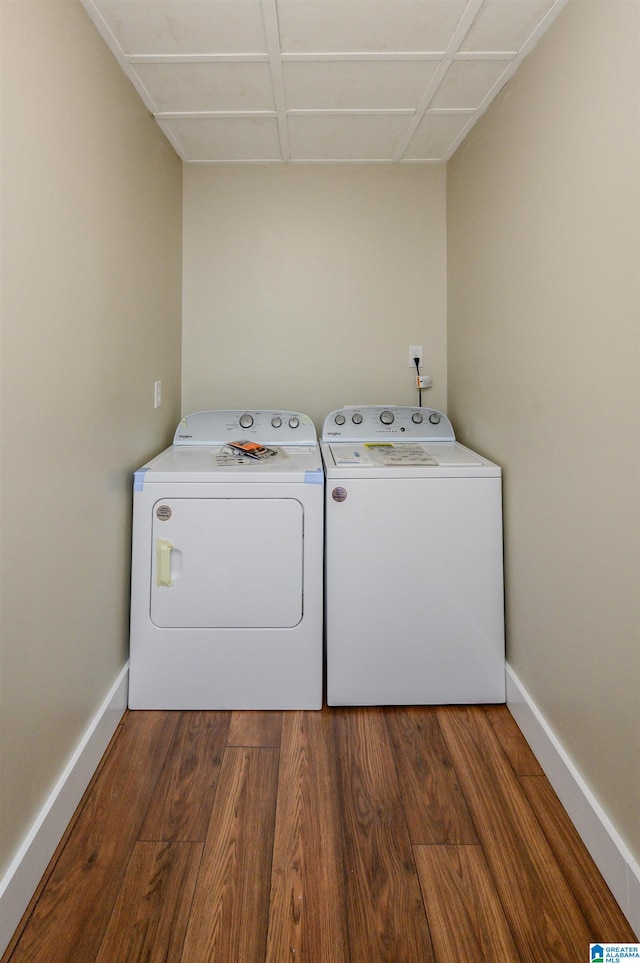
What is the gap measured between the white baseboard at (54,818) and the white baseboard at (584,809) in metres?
1.26

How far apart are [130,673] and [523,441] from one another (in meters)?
1.51

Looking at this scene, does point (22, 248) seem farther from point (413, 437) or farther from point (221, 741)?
point (413, 437)

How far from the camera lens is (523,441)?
1.75 metres

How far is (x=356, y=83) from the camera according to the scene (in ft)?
5.94

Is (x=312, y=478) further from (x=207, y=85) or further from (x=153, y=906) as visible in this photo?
(x=207, y=85)

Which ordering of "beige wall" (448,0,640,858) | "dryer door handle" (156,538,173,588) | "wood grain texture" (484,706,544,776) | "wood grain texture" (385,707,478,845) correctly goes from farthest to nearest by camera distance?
"dryer door handle" (156,538,173,588), "wood grain texture" (484,706,544,776), "wood grain texture" (385,707,478,845), "beige wall" (448,0,640,858)

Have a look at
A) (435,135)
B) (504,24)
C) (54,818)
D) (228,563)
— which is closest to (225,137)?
(435,135)

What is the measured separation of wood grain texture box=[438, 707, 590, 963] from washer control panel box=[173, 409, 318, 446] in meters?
1.30

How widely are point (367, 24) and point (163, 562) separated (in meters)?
1.69

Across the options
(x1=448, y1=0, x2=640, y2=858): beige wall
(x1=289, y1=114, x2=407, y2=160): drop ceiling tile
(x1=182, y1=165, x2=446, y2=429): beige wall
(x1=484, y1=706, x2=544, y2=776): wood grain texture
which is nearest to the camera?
(x1=448, y1=0, x2=640, y2=858): beige wall

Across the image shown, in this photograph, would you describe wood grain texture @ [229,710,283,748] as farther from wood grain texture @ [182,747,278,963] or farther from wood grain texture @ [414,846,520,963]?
wood grain texture @ [414,846,520,963]

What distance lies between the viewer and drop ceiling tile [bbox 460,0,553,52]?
1.44 metres
